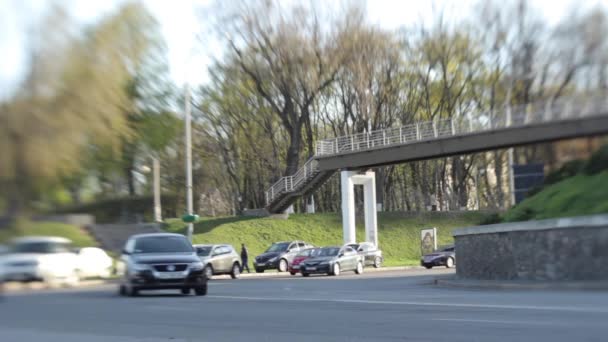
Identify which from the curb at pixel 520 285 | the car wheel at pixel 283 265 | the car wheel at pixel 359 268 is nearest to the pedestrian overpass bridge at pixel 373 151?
the curb at pixel 520 285

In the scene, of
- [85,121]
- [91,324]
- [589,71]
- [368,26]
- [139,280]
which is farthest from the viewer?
[368,26]

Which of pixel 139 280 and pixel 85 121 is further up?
→ pixel 85 121

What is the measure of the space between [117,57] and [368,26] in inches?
2193

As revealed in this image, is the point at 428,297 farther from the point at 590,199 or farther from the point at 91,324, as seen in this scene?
the point at 91,324

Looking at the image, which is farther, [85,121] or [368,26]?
[368,26]

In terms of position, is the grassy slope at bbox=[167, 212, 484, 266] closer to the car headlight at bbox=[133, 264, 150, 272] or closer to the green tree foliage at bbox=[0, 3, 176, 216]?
the car headlight at bbox=[133, 264, 150, 272]

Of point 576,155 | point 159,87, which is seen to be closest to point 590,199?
point 576,155


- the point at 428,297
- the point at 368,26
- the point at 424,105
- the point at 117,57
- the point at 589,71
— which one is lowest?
the point at 428,297

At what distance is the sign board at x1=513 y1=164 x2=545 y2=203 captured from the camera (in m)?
10.5

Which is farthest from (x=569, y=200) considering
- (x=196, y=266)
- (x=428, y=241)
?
(x=428, y=241)

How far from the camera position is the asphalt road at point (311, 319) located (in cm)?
1099

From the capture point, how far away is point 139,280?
67.4 feet

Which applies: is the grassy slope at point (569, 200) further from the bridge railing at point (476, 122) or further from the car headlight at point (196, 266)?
the car headlight at point (196, 266)

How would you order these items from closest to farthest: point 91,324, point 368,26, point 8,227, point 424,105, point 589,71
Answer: point 8,227 → point 589,71 → point 91,324 → point 368,26 → point 424,105
